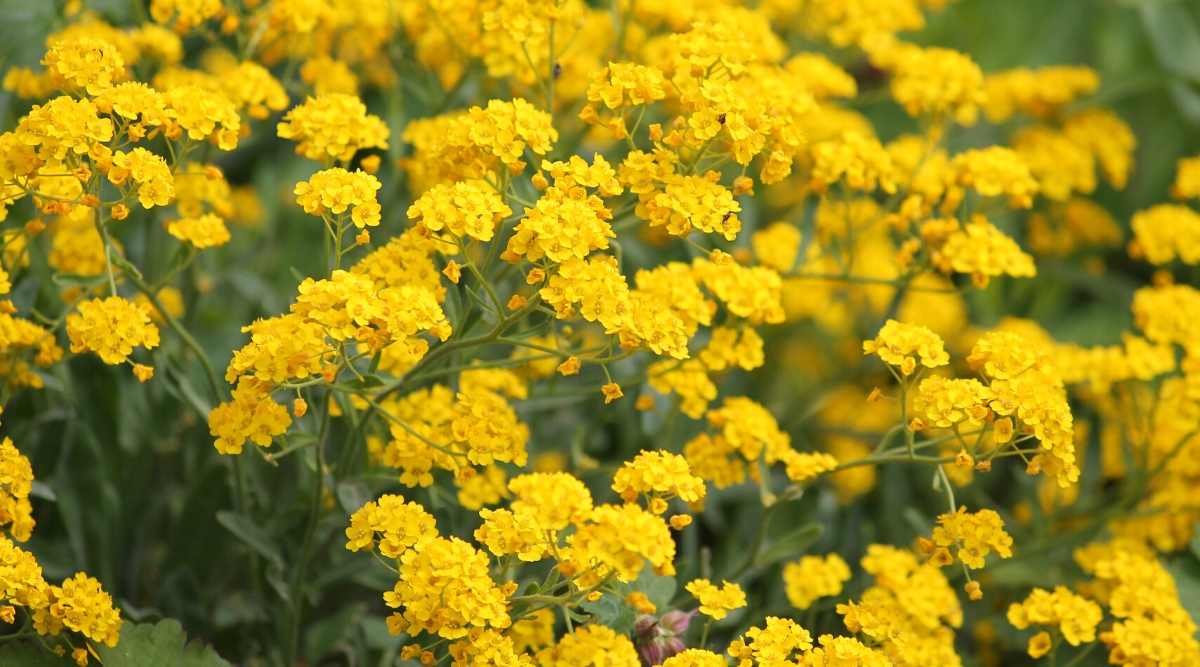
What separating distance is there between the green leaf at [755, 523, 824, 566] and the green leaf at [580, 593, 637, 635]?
397 mm

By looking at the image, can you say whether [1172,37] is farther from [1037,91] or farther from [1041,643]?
[1041,643]

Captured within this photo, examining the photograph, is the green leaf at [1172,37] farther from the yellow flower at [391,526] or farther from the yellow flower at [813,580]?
the yellow flower at [391,526]

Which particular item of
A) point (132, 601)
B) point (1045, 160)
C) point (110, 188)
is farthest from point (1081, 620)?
point (110, 188)

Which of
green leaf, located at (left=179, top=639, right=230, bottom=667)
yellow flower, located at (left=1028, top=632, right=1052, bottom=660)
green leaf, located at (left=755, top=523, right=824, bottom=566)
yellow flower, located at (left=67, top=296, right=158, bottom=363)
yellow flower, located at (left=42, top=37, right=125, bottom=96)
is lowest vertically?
yellow flower, located at (left=1028, top=632, right=1052, bottom=660)

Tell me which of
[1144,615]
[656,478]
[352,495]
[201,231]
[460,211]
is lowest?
[1144,615]

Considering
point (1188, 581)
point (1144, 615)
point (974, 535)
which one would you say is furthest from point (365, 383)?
point (1188, 581)

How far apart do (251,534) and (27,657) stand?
35cm

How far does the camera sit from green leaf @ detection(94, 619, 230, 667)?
1.54m

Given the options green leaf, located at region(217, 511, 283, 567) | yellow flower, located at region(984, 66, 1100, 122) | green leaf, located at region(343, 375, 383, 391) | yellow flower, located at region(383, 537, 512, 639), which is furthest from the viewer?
yellow flower, located at region(984, 66, 1100, 122)

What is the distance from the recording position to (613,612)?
149cm


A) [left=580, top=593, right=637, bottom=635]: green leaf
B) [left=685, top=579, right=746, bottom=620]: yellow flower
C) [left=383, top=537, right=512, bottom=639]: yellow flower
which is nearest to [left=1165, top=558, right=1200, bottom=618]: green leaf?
[left=685, top=579, right=746, bottom=620]: yellow flower

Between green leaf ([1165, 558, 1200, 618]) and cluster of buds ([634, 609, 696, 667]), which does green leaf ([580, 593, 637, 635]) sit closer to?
cluster of buds ([634, 609, 696, 667])

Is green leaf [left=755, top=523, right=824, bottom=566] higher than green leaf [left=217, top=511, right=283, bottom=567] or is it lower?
lower

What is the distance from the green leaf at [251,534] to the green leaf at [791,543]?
2.63 ft
